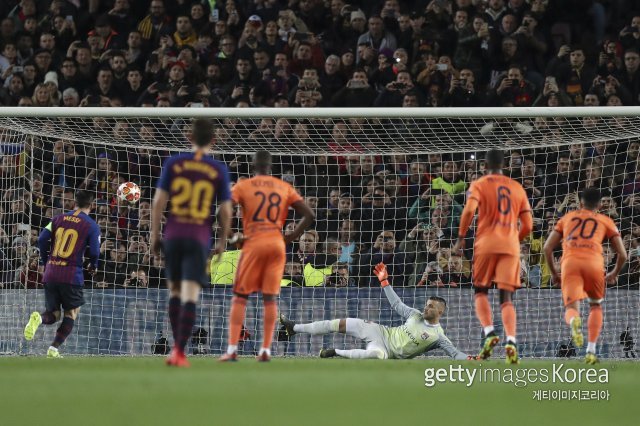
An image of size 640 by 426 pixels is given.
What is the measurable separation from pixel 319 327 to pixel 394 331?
91cm

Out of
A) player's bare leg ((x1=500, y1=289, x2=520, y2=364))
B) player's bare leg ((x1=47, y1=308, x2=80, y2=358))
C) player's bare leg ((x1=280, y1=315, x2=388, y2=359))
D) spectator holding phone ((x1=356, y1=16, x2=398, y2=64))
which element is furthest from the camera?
spectator holding phone ((x1=356, y1=16, x2=398, y2=64))

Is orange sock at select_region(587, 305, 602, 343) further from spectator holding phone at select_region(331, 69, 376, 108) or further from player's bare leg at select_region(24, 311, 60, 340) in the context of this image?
spectator holding phone at select_region(331, 69, 376, 108)

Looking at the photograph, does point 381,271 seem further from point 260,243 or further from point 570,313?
point 260,243

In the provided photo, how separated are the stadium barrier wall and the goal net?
17mm

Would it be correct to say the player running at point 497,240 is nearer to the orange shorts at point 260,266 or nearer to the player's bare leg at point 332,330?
the orange shorts at point 260,266

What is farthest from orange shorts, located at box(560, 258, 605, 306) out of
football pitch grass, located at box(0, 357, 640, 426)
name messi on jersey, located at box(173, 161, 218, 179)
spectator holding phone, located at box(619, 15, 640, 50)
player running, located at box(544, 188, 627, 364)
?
spectator holding phone, located at box(619, 15, 640, 50)

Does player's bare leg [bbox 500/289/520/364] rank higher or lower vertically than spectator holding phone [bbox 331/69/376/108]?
lower

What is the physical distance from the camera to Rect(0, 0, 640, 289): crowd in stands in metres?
14.2

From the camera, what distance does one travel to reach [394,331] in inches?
534

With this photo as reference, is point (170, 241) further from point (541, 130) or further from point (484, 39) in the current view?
point (484, 39)

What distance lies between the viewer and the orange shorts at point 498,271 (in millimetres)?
10352

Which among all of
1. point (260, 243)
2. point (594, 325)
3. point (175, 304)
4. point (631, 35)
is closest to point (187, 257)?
point (175, 304)

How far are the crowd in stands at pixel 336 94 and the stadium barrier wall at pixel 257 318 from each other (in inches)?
10.4

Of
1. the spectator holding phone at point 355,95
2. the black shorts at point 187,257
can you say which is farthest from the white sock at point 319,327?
the black shorts at point 187,257
